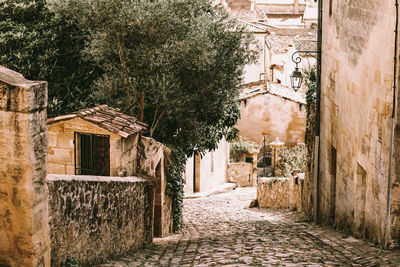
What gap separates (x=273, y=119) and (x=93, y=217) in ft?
88.0

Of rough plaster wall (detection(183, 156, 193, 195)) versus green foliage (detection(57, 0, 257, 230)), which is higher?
green foliage (detection(57, 0, 257, 230))

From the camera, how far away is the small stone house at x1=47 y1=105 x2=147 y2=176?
1041 cm

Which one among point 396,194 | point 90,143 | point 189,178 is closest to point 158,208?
point 90,143

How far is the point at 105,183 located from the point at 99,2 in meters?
6.81

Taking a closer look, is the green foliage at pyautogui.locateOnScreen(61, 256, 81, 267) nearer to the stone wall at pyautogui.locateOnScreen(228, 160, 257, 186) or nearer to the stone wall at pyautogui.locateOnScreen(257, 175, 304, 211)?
the stone wall at pyautogui.locateOnScreen(257, 175, 304, 211)

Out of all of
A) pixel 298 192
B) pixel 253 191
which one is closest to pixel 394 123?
pixel 298 192

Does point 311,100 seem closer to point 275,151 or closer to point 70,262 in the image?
point 70,262

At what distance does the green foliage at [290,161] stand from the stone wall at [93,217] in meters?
18.6

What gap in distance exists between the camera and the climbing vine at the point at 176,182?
14281 millimetres

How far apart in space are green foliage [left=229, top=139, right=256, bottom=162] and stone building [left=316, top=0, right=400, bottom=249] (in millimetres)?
16002

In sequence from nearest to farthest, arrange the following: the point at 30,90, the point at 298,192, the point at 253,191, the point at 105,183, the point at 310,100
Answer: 1. the point at 30,90
2. the point at 105,183
3. the point at 310,100
4. the point at 298,192
5. the point at 253,191

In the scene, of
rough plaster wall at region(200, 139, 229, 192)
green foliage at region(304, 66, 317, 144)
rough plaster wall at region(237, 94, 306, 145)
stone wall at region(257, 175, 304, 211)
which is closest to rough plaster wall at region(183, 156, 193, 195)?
rough plaster wall at region(200, 139, 229, 192)

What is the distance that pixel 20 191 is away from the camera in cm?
573

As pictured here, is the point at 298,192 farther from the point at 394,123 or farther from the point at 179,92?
the point at 394,123
